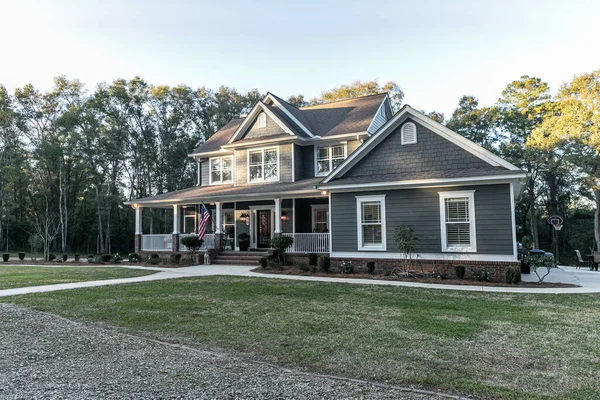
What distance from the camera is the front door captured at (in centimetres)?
1891

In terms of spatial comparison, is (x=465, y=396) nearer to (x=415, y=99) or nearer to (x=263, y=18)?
(x=263, y=18)

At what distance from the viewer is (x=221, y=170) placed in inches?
836

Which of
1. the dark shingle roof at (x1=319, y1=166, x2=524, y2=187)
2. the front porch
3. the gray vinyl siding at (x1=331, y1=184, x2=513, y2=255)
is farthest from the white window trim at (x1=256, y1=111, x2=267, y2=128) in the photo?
the gray vinyl siding at (x1=331, y1=184, x2=513, y2=255)

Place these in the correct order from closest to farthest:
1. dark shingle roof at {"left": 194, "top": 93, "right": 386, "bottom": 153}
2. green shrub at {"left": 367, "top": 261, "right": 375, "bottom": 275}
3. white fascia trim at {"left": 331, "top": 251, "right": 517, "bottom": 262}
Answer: white fascia trim at {"left": 331, "top": 251, "right": 517, "bottom": 262} < green shrub at {"left": 367, "top": 261, "right": 375, "bottom": 275} < dark shingle roof at {"left": 194, "top": 93, "right": 386, "bottom": 153}

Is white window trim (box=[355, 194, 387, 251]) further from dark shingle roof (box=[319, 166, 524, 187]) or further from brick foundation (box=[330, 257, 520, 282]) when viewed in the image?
dark shingle roof (box=[319, 166, 524, 187])

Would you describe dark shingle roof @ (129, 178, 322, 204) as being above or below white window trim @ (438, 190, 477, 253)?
above

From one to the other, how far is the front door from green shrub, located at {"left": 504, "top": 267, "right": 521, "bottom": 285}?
1084 cm

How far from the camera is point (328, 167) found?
18.6 meters

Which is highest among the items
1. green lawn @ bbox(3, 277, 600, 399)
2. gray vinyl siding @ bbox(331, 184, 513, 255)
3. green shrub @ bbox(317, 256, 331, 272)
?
gray vinyl siding @ bbox(331, 184, 513, 255)

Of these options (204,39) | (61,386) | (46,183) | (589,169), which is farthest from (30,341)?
(46,183)

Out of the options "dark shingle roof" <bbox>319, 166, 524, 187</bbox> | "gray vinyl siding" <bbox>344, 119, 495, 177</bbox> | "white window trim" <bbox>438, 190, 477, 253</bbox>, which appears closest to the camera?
"dark shingle roof" <bbox>319, 166, 524, 187</bbox>

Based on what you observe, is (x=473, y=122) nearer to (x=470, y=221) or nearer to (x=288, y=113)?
(x=288, y=113)

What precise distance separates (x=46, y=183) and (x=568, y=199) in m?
45.2

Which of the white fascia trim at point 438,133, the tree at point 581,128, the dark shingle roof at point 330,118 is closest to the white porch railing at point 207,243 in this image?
the dark shingle roof at point 330,118
